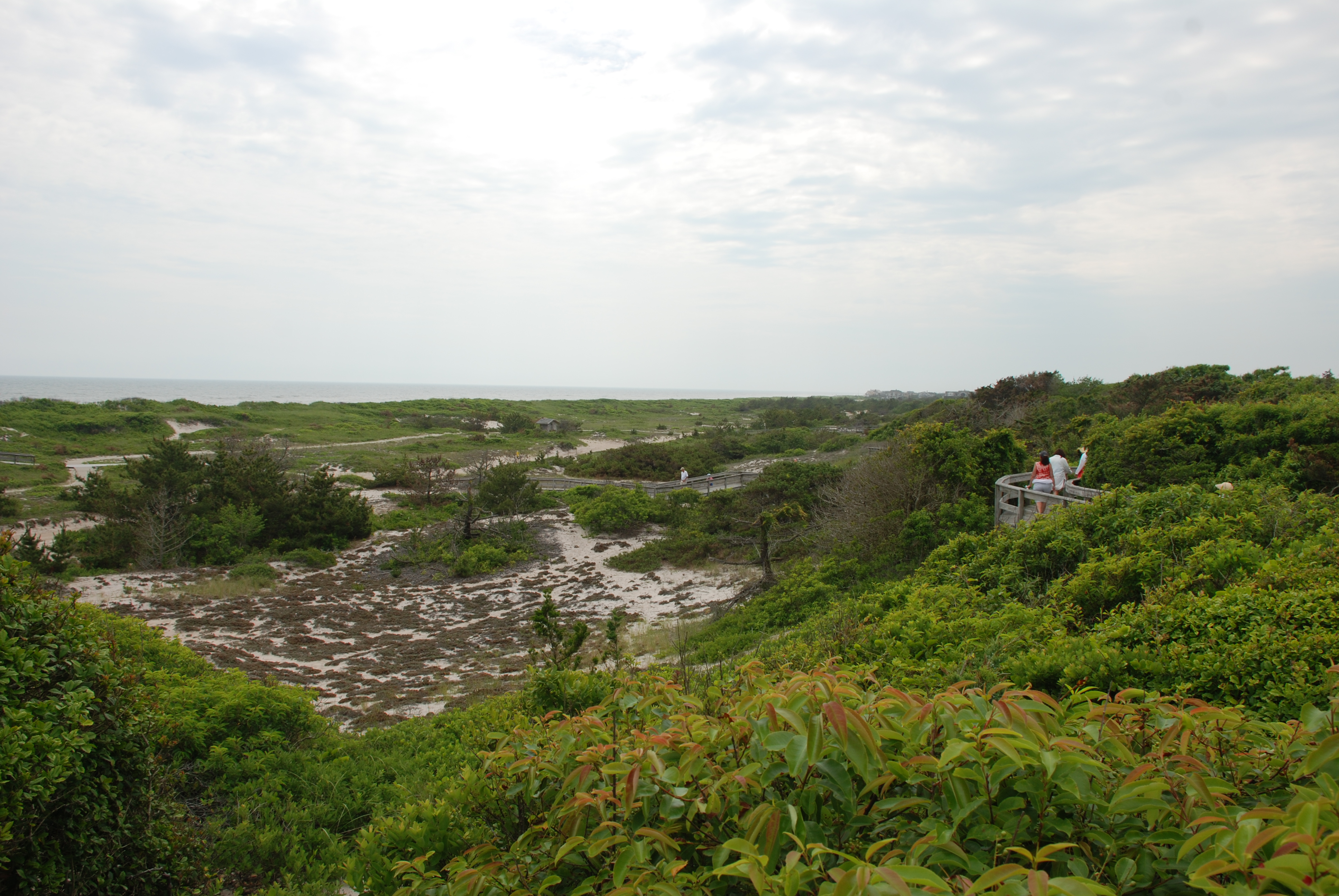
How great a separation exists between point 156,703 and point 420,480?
23938mm

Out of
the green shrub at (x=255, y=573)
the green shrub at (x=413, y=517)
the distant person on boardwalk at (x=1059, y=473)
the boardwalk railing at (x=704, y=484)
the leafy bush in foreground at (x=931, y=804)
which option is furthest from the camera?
the boardwalk railing at (x=704, y=484)

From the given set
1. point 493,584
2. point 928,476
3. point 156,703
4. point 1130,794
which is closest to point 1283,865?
point 1130,794

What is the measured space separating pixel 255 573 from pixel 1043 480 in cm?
1737

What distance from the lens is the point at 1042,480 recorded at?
10.9 metres

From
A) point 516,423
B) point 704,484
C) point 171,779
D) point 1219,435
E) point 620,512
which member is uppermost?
point 1219,435

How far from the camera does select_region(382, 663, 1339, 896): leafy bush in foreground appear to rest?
4.44 ft

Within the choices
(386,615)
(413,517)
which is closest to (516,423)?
(413,517)

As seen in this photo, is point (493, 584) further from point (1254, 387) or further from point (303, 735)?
point (1254, 387)

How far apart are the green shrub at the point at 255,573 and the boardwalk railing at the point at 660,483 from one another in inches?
440

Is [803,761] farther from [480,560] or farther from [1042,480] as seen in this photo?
[480,560]

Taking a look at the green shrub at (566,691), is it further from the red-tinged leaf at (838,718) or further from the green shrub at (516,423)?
the green shrub at (516,423)

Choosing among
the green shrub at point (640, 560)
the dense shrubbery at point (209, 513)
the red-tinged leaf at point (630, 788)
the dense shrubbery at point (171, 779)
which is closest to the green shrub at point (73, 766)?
the dense shrubbery at point (171, 779)

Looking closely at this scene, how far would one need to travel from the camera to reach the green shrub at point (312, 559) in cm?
1814

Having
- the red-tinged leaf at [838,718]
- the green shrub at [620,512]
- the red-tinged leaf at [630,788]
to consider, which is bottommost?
the green shrub at [620,512]
